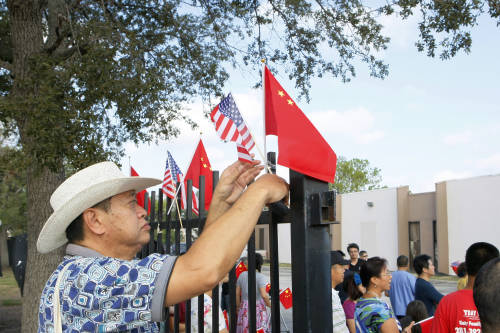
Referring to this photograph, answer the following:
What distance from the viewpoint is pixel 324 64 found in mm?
9945

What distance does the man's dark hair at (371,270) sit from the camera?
15.4 feet

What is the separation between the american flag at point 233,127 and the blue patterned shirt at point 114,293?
66 cm

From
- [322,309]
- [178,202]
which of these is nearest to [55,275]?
[322,309]

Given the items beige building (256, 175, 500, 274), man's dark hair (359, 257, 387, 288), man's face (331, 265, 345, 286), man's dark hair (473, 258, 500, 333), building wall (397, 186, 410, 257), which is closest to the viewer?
man's dark hair (473, 258, 500, 333)

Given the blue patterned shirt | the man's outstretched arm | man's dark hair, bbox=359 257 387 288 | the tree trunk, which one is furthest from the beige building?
the blue patterned shirt

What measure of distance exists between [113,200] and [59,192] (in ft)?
0.83

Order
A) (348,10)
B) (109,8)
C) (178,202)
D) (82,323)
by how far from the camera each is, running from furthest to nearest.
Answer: (109,8) → (348,10) → (178,202) → (82,323)

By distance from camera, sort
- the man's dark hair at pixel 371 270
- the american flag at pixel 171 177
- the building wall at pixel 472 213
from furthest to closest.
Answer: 1. the building wall at pixel 472 213
2. the american flag at pixel 171 177
3. the man's dark hair at pixel 371 270

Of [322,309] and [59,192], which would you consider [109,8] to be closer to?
[59,192]

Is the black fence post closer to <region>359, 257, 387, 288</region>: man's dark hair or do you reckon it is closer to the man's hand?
the man's hand

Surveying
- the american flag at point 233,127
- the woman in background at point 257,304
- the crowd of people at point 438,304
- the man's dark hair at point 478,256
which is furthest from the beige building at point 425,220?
the american flag at point 233,127

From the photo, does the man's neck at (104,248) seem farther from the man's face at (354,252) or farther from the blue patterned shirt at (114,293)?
A: the man's face at (354,252)

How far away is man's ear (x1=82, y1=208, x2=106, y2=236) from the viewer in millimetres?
2148

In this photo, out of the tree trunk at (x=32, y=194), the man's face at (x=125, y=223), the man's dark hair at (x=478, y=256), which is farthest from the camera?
the tree trunk at (x=32, y=194)
